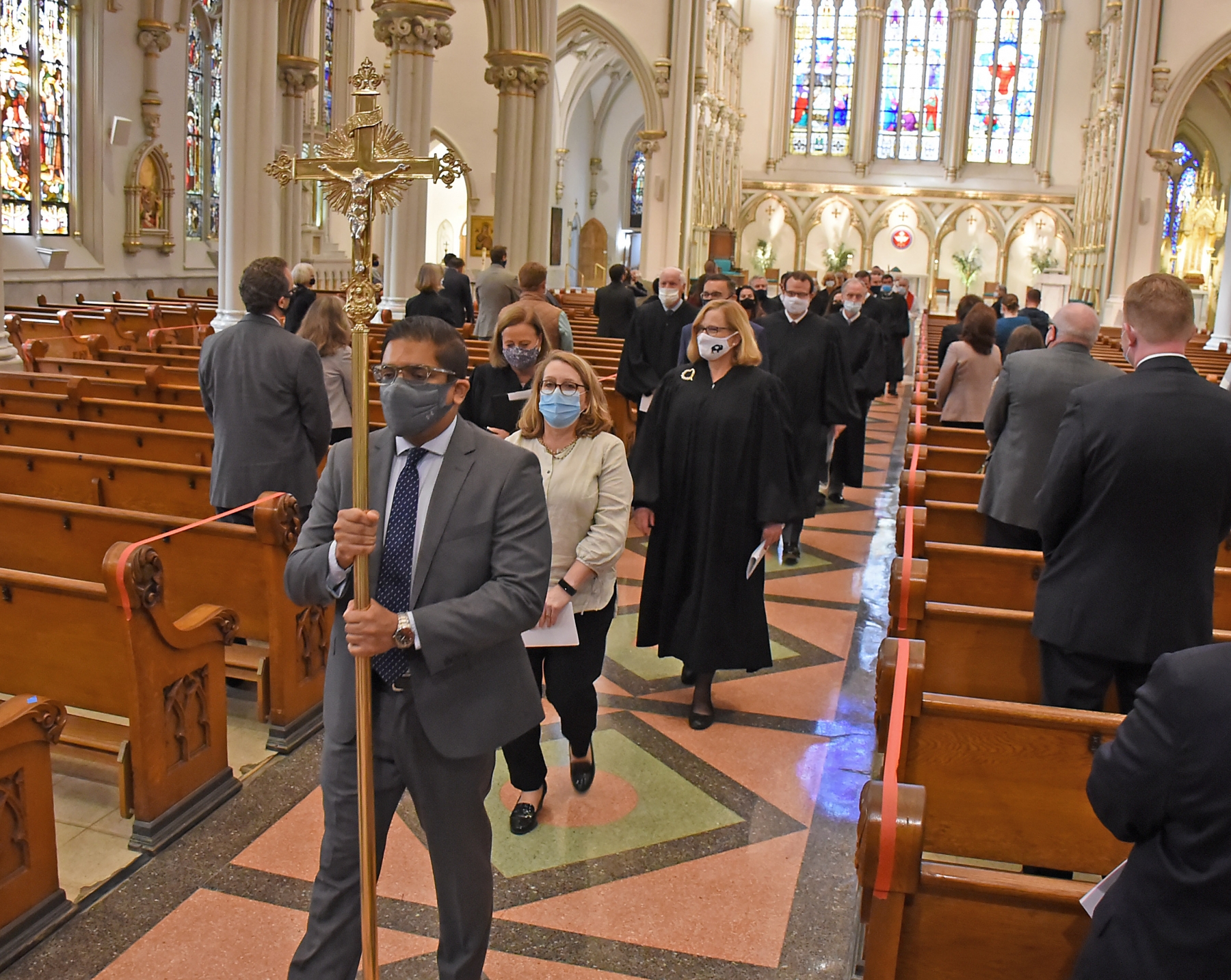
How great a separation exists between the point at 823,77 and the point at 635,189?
6661 millimetres

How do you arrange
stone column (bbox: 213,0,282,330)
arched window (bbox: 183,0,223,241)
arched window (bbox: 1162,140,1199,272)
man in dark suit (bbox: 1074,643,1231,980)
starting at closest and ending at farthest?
man in dark suit (bbox: 1074,643,1231,980)
stone column (bbox: 213,0,282,330)
arched window (bbox: 183,0,223,241)
arched window (bbox: 1162,140,1199,272)

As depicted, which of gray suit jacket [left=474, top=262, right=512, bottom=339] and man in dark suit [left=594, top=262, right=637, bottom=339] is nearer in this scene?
gray suit jacket [left=474, top=262, right=512, bottom=339]

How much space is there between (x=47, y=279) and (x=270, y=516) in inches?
561

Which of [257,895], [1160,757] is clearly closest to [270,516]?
[257,895]

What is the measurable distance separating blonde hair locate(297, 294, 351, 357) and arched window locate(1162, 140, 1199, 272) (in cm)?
3473

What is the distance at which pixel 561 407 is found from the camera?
356 cm

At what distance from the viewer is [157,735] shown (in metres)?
3.48

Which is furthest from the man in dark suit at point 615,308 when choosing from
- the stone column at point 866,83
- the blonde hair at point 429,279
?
the stone column at point 866,83

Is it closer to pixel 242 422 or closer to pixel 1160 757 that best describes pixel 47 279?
pixel 242 422

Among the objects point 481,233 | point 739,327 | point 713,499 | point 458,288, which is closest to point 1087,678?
point 713,499

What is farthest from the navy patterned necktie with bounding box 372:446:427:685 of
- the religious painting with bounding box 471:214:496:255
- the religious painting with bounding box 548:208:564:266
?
the religious painting with bounding box 471:214:496:255

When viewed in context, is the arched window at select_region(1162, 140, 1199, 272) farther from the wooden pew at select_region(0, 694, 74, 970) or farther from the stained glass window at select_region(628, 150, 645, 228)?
the wooden pew at select_region(0, 694, 74, 970)

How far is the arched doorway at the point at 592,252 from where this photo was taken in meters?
36.5

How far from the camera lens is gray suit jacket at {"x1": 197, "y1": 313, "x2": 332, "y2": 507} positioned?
4.65 meters
